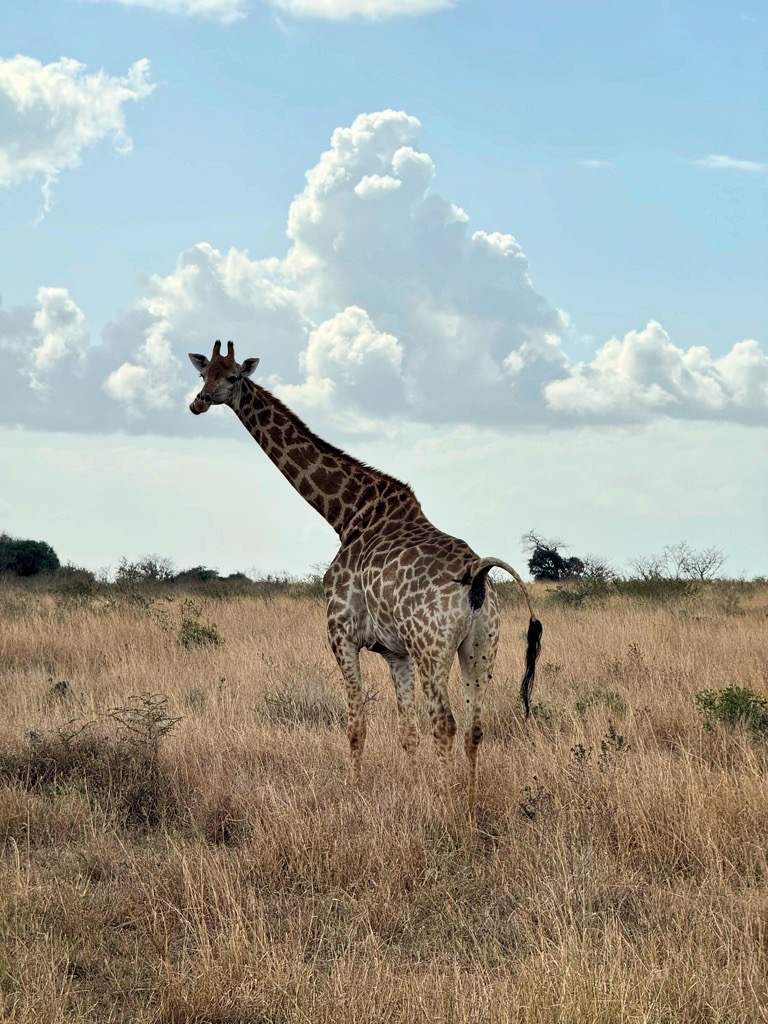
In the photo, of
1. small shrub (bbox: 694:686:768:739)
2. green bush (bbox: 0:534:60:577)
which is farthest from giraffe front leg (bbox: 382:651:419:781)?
green bush (bbox: 0:534:60:577)

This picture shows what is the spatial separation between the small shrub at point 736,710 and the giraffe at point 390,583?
199cm

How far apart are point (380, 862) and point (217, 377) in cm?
419

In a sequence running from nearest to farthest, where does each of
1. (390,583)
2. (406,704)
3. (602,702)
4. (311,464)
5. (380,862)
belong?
(380,862) < (390,583) < (406,704) < (311,464) < (602,702)

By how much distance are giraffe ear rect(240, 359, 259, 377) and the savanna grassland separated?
2613mm

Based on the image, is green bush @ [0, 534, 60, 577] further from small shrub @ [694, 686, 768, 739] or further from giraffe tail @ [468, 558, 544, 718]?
giraffe tail @ [468, 558, 544, 718]

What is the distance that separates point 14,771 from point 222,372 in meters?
3.16

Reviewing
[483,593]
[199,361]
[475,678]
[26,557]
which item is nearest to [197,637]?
[199,361]

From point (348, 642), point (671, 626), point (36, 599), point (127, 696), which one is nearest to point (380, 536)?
point (348, 642)

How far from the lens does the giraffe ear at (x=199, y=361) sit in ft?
29.0

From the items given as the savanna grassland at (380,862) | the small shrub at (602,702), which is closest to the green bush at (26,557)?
the savanna grassland at (380,862)

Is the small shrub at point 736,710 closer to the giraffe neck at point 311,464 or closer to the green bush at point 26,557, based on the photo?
the giraffe neck at point 311,464

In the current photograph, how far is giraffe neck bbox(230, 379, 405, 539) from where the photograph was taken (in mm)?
8391

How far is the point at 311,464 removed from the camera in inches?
341

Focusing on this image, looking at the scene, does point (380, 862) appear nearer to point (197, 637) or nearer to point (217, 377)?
point (217, 377)
